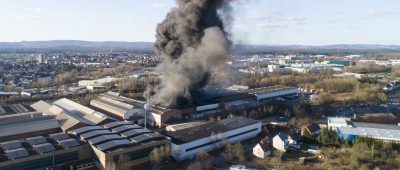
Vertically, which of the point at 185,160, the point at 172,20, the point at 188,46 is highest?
the point at 172,20

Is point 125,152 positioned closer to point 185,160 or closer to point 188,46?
point 185,160

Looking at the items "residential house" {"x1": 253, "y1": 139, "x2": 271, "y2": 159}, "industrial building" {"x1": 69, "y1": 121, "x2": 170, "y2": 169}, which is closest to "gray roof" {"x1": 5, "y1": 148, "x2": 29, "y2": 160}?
"industrial building" {"x1": 69, "y1": 121, "x2": 170, "y2": 169}

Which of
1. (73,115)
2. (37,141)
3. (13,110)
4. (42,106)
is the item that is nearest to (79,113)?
(73,115)

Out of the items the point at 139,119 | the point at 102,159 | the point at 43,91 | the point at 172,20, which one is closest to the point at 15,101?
the point at 43,91

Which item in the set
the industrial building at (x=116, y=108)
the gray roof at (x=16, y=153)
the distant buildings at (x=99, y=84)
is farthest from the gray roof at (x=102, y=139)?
the distant buildings at (x=99, y=84)

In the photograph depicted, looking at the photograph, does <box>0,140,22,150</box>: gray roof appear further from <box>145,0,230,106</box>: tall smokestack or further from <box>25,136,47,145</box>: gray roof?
<box>145,0,230,106</box>: tall smokestack

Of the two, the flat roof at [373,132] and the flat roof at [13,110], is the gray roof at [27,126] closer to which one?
the flat roof at [13,110]
